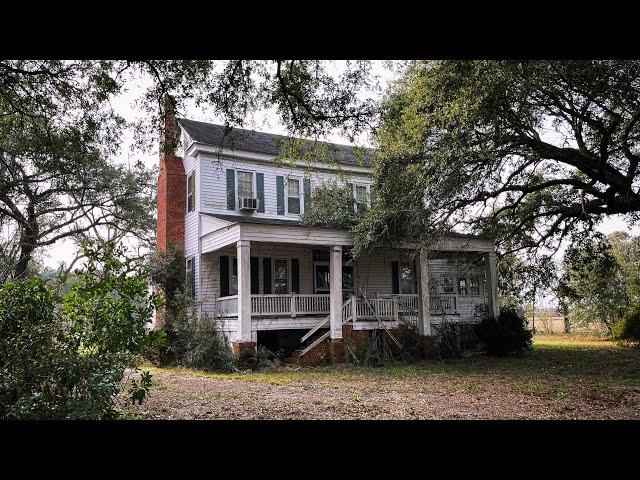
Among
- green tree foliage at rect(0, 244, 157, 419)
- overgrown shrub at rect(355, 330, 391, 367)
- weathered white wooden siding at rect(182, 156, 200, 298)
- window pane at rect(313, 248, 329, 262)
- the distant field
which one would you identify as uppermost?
weathered white wooden siding at rect(182, 156, 200, 298)

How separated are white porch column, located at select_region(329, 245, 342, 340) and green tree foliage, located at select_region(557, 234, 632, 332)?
755 centimetres

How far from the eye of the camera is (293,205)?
18.3m

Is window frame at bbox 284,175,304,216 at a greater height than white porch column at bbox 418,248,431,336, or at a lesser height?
greater

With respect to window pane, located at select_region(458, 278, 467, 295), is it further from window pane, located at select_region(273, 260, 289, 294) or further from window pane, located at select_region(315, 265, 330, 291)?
window pane, located at select_region(273, 260, 289, 294)

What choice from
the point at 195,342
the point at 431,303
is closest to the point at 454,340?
the point at 431,303

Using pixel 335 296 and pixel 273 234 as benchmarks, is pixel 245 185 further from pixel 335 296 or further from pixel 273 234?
pixel 335 296

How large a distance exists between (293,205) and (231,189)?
7.36 feet

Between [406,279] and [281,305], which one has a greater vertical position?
[406,279]

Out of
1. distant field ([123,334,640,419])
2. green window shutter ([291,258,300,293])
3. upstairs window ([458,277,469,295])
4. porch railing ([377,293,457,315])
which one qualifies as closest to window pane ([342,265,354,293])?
porch railing ([377,293,457,315])

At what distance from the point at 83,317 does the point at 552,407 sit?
22.3ft

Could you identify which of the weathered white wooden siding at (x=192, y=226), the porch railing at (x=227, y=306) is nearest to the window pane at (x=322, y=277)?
the porch railing at (x=227, y=306)

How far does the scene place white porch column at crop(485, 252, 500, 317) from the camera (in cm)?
1772

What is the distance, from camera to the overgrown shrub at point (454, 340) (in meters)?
15.8
